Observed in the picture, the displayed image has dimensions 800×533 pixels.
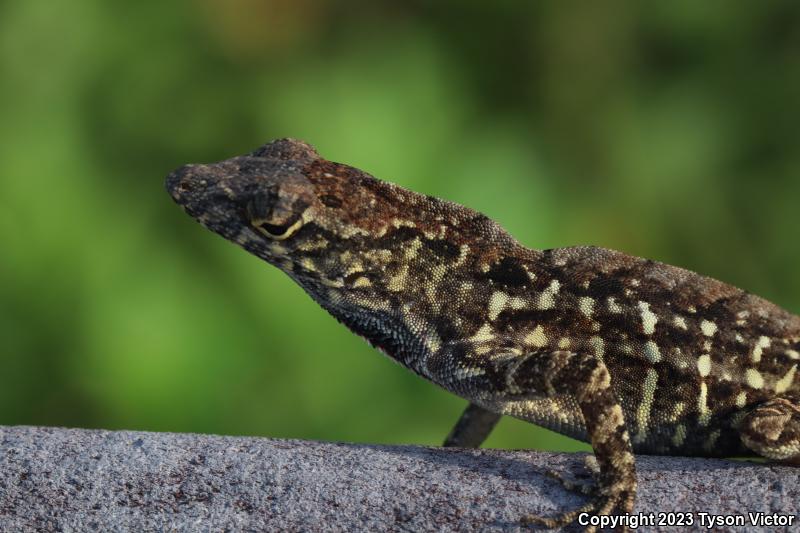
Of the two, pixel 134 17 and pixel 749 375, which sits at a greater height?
pixel 134 17

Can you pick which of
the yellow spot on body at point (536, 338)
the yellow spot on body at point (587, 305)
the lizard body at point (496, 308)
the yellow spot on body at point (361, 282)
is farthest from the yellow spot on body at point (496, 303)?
the yellow spot on body at point (361, 282)

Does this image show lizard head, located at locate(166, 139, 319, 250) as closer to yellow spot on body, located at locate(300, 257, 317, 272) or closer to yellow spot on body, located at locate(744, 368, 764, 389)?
yellow spot on body, located at locate(300, 257, 317, 272)

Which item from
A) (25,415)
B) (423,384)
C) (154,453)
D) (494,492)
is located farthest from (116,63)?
(494,492)

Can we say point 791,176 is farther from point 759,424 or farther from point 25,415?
point 25,415

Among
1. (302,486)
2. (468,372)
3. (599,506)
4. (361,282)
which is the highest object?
(361,282)

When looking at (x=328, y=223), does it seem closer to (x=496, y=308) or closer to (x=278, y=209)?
(x=278, y=209)

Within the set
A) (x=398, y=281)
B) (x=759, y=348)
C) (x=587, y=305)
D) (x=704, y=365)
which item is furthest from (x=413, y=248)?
(x=759, y=348)
